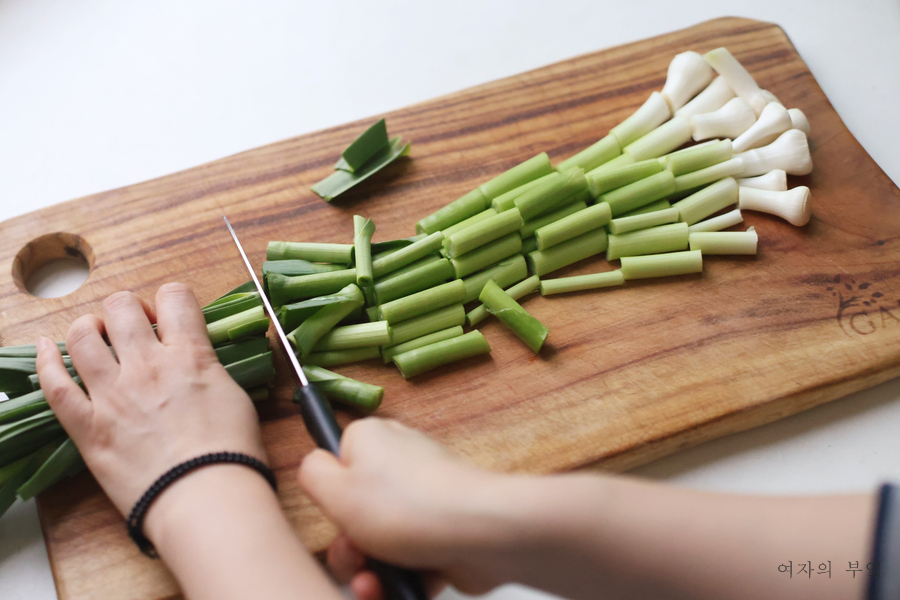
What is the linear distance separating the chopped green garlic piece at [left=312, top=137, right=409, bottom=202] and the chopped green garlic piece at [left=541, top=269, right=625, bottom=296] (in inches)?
25.0

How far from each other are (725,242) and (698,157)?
0.29 metres

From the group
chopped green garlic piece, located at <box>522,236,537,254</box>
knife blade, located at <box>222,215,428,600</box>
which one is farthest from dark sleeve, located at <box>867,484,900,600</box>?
chopped green garlic piece, located at <box>522,236,537,254</box>

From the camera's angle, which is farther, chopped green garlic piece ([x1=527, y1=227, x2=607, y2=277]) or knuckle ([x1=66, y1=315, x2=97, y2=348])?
chopped green garlic piece ([x1=527, y1=227, x2=607, y2=277])

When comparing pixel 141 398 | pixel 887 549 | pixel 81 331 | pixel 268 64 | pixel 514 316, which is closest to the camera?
pixel 887 549

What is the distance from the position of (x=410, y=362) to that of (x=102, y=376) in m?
0.70

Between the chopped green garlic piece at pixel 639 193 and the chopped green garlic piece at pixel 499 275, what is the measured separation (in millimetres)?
322

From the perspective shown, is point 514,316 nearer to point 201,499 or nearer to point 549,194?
point 549,194

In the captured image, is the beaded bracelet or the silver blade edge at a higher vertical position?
the silver blade edge

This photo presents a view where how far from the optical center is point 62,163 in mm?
2332

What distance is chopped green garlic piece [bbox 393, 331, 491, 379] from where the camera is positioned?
1.66 meters

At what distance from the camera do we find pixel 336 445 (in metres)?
1.24

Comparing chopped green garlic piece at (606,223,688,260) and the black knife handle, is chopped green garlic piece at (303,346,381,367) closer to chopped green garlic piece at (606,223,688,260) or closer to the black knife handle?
the black knife handle

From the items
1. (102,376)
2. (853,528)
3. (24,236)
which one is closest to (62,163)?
(24,236)

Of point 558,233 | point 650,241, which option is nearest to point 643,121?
point 650,241
